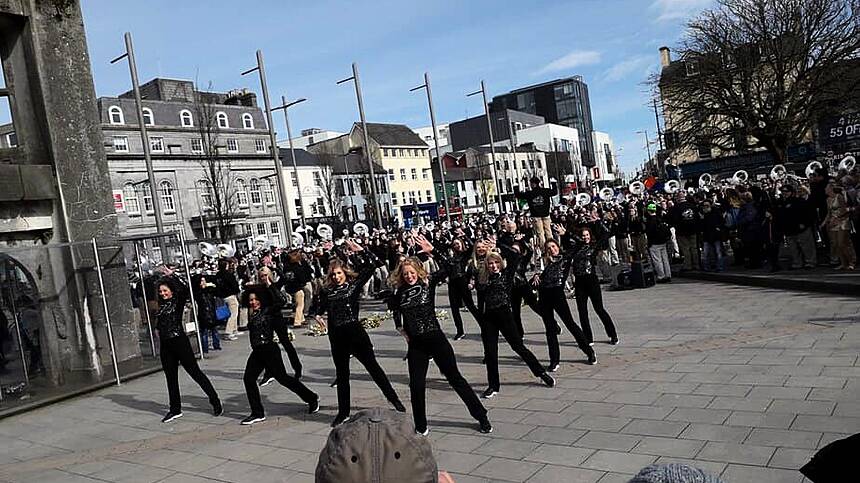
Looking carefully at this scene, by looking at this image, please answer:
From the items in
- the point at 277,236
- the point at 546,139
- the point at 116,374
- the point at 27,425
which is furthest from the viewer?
the point at 546,139

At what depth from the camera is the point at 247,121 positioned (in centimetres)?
5741

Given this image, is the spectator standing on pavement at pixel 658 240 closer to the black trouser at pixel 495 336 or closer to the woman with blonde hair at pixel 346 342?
the black trouser at pixel 495 336

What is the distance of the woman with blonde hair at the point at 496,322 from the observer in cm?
784

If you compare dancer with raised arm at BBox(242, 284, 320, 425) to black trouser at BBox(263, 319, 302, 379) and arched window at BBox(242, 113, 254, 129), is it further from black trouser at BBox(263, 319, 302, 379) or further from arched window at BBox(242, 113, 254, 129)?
arched window at BBox(242, 113, 254, 129)

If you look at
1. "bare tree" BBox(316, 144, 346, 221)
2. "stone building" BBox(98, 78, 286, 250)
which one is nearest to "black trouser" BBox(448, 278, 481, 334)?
"stone building" BBox(98, 78, 286, 250)

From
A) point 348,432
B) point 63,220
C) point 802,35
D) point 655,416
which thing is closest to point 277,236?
point 802,35

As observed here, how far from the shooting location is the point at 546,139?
10094 cm

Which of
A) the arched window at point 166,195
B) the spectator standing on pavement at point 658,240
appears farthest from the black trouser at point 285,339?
the arched window at point 166,195

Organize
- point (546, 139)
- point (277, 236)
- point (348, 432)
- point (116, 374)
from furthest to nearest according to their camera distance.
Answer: point (546, 139) < point (277, 236) < point (116, 374) < point (348, 432)

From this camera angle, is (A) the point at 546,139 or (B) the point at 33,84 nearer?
(B) the point at 33,84

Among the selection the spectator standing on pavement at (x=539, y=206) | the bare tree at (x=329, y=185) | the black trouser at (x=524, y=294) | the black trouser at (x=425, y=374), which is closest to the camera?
the black trouser at (x=425, y=374)

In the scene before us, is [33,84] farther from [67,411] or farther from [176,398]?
[176,398]

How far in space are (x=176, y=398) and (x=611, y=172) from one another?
14459 centimetres

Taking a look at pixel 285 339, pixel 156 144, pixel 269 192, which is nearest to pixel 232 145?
pixel 269 192
